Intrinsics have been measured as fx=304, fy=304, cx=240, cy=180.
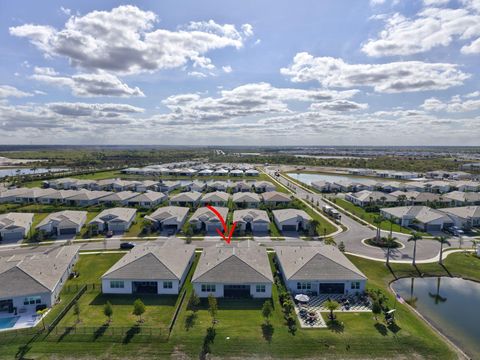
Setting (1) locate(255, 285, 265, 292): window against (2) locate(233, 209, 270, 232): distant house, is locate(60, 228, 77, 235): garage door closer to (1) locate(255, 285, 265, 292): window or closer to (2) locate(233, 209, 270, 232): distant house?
(2) locate(233, 209, 270, 232): distant house

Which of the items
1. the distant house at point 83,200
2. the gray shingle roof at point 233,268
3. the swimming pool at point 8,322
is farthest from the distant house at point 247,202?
the swimming pool at point 8,322

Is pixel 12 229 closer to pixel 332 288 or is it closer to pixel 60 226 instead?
pixel 60 226

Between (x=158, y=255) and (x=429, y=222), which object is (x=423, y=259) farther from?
(x=158, y=255)

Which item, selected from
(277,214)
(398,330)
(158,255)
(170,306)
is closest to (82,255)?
(158,255)

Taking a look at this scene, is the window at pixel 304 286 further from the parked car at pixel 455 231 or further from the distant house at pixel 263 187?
the distant house at pixel 263 187

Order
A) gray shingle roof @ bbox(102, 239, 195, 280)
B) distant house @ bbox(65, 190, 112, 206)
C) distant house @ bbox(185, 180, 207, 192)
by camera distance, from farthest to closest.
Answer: distant house @ bbox(185, 180, 207, 192), distant house @ bbox(65, 190, 112, 206), gray shingle roof @ bbox(102, 239, 195, 280)

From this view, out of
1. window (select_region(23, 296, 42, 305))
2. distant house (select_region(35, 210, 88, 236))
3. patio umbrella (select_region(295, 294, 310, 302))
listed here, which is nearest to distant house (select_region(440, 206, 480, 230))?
patio umbrella (select_region(295, 294, 310, 302))
